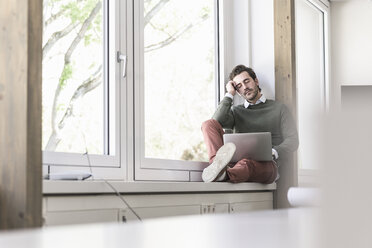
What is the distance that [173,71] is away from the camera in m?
4.19

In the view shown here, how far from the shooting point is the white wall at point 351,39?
694 centimetres

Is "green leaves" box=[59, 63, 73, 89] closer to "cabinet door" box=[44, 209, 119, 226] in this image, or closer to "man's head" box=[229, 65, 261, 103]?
"cabinet door" box=[44, 209, 119, 226]

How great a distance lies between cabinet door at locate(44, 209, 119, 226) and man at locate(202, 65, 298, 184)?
4.55ft

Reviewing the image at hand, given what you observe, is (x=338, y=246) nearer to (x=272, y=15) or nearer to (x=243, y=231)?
(x=243, y=231)

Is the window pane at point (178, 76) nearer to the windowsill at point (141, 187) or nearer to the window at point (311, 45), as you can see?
the windowsill at point (141, 187)

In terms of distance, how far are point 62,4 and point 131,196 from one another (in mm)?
A: 982

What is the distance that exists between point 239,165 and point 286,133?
1.88ft

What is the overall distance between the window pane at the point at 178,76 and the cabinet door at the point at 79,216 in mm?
995

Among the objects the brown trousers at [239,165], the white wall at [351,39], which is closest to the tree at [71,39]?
the brown trousers at [239,165]

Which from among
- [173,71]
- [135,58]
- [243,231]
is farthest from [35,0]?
[243,231]

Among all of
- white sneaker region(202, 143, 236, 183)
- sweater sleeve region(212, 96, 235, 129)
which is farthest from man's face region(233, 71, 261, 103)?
white sneaker region(202, 143, 236, 183)

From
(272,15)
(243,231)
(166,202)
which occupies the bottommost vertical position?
(166,202)

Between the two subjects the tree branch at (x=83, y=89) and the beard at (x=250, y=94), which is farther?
the beard at (x=250, y=94)

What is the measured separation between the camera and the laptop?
4254mm
